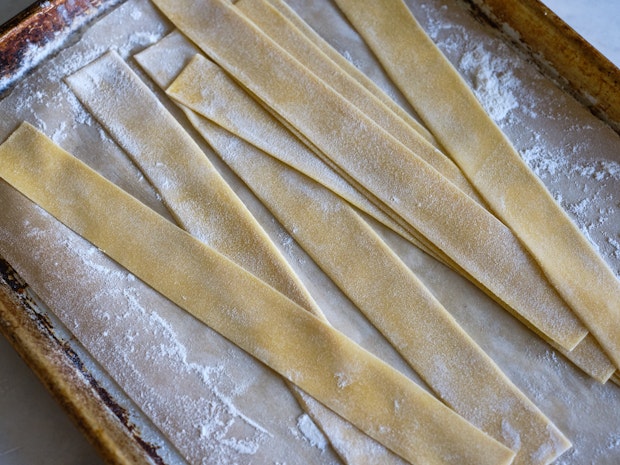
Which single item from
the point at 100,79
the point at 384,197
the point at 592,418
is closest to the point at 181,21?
the point at 100,79

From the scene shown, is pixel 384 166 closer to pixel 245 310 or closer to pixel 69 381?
pixel 245 310

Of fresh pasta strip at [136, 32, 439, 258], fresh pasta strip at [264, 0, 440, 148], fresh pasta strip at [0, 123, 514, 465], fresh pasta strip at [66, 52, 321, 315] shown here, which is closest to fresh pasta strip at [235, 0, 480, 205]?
fresh pasta strip at [264, 0, 440, 148]

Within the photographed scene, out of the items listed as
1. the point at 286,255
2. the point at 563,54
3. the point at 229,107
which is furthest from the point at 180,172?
the point at 563,54

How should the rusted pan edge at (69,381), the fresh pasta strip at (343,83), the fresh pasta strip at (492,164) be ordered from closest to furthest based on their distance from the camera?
the rusted pan edge at (69,381) → the fresh pasta strip at (492,164) → the fresh pasta strip at (343,83)

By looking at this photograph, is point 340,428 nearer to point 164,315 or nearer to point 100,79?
point 164,315

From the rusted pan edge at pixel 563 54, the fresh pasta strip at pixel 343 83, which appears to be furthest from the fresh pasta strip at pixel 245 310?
the rusted pan edge at pixel 563 54

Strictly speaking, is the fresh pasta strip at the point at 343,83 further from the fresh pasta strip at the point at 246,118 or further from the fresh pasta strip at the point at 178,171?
the fresh pasta strip at the point at 178,171

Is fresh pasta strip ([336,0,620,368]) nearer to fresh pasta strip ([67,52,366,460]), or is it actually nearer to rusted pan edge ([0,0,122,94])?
fresh pasta strip ([67,52,366,460])
